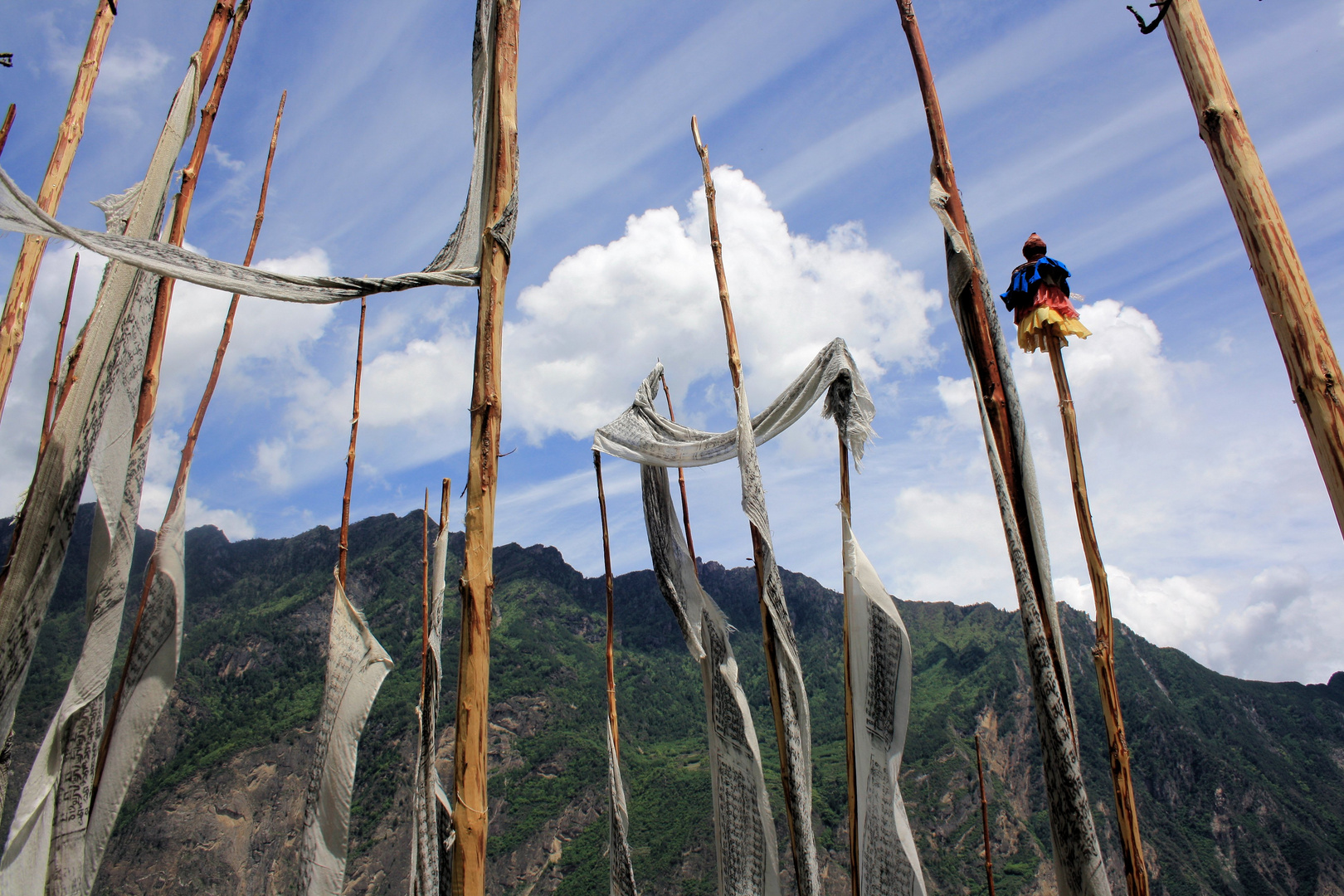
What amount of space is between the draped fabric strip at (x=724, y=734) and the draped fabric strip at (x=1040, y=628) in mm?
1477

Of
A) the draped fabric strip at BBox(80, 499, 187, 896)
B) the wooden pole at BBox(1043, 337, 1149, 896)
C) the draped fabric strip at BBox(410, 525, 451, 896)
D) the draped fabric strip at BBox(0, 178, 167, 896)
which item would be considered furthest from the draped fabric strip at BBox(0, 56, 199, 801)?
the wooden pole at BBox(1043, 337, 1149, 896)

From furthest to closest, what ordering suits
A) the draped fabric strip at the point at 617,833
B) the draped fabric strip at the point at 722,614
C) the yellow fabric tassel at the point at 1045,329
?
the draped fabric strip at the point at 617,833, the draped fabric strip at the point at 722,614, the yellow fabric tassel at the point at 1045,329

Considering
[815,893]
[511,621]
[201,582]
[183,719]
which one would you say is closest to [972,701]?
[511,621]

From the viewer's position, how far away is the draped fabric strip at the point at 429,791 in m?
2.58

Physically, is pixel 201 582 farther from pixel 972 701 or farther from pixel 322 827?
pixel 322 827

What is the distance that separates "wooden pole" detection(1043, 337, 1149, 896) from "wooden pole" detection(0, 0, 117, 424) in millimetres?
3954

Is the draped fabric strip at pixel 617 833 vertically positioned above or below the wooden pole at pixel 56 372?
below

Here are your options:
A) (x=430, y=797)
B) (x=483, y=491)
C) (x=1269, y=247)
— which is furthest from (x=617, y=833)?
(x=1269, y=247)

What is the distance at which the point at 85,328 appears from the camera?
2.46m

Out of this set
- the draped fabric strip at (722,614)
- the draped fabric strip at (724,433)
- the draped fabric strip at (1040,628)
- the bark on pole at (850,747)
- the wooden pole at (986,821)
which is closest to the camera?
the draped fabric strip at (1040,628)

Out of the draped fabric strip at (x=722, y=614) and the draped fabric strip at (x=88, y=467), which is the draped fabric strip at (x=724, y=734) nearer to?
the draped fabric strip at (x=722, y=614)

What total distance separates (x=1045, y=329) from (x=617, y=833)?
324 cm

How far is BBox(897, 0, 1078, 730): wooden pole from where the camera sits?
2309mm

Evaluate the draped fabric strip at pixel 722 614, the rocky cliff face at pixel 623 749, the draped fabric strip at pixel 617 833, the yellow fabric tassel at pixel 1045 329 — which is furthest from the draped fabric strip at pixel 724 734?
the rocky cliff face at pixel 623 749
